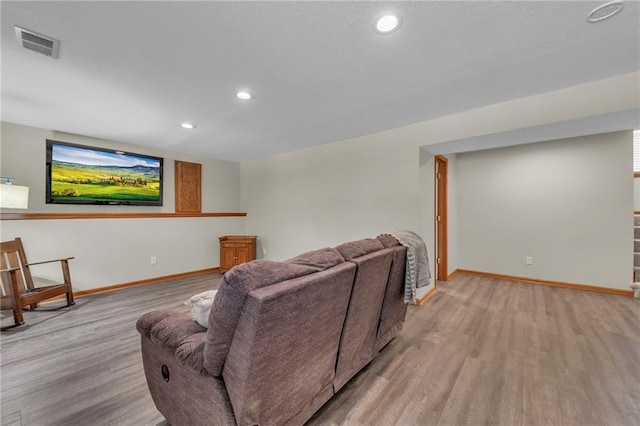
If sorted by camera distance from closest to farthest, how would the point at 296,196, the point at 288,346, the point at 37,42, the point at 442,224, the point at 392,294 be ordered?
the point at 288,346 → the point at 37,42 → the point at 392,294 → the point at 442,224 → the point at 296,196

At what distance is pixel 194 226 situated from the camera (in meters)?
4.94

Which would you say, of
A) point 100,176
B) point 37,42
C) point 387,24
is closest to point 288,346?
point 387,24

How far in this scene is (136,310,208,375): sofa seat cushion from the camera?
3.77 feet

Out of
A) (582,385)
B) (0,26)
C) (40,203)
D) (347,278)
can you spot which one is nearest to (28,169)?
(40,203)

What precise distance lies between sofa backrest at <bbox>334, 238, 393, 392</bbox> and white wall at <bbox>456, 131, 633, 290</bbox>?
364cm

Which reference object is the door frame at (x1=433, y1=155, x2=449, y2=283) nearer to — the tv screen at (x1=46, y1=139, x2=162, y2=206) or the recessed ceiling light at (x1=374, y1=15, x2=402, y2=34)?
the recessed ceiling light at (x1=374, y1=15, x2=402, y2=34)

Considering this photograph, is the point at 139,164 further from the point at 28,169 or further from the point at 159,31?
the point at 159,31

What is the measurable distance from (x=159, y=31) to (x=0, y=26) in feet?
3.07

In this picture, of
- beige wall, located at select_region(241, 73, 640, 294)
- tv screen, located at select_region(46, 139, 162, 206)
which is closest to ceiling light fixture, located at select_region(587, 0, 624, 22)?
beige wall, located at select_region(241, 73, 640, 294)

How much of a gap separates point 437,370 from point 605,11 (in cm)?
250

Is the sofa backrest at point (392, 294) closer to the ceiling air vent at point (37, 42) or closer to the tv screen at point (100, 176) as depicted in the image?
the ceiling air vent at point (37, 42)

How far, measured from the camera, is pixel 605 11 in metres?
1.43

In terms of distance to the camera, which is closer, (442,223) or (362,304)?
(362,304)

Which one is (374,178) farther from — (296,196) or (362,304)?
(362,304)
